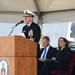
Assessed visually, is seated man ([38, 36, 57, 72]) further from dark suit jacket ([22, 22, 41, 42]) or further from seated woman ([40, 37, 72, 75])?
dark suit jacket ([22, 22, 41, 42])

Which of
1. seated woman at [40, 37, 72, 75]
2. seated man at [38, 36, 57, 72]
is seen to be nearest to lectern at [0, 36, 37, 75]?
seated woman at [40, 37, 72, 75]

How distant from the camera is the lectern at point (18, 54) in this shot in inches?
136

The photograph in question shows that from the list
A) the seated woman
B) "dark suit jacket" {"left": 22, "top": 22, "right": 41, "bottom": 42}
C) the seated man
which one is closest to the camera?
"dark suit jacket" {"left": 22, "top": 22, "right": 41, "bottom": 42}

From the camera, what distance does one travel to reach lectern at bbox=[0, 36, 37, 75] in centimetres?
346

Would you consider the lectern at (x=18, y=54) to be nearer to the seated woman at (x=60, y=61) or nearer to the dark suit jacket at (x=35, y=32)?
the dark suit jacket at (x=35, y=32)

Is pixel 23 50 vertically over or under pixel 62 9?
under

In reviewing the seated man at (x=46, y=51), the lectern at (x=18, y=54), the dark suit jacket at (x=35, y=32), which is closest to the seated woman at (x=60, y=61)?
the seated man at (x=46, y=51)

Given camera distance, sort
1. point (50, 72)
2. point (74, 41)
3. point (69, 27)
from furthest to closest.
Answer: point (69, 27), point (74, 41), point (50, 72)

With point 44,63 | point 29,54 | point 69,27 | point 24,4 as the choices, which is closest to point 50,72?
point 44,63

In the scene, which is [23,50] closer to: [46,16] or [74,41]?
[46,16]

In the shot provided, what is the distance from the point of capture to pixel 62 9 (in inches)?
255

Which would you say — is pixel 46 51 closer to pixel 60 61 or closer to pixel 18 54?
pixel 60 61

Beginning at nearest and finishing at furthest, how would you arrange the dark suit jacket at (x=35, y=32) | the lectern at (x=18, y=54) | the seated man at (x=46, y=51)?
the lectern at (x=18, y=54), the dark suit jacket at (x=35, y=32), the seated man at (x=46, y=51)

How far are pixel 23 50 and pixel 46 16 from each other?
3.15 metres
